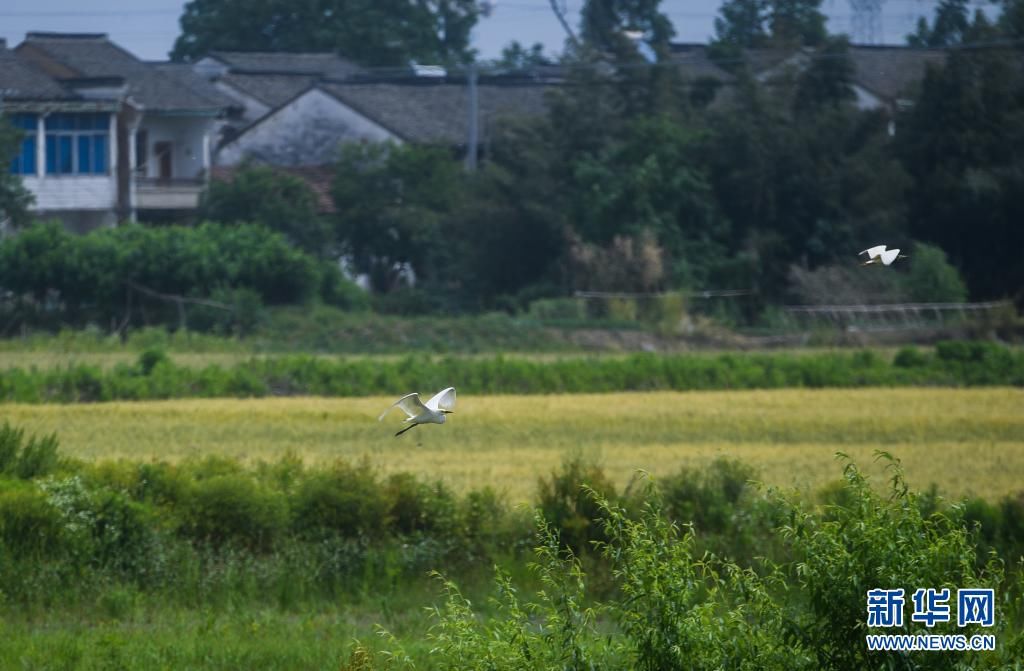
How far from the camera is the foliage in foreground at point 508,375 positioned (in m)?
22.0

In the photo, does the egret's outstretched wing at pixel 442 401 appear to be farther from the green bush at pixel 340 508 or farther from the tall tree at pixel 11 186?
the tall tree at pixel 11 186

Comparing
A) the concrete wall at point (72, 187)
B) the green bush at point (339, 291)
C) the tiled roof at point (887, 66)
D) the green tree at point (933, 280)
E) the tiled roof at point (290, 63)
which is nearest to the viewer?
the green tree at point (933, 280)

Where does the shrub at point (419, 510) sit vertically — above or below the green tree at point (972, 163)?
below

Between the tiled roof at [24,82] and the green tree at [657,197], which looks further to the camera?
the green tree at [657,197]

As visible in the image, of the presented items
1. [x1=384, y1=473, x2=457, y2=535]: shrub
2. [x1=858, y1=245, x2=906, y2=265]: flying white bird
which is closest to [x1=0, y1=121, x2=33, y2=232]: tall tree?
[x1=384, y1=473, x2=457, y2=535]: shrub

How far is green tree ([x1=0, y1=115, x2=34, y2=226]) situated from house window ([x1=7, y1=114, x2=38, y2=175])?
0.75 meters

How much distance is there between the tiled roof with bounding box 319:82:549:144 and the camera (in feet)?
144

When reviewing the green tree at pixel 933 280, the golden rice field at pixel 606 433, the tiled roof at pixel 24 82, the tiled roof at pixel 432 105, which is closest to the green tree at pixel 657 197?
the green tree at pixel 933 280

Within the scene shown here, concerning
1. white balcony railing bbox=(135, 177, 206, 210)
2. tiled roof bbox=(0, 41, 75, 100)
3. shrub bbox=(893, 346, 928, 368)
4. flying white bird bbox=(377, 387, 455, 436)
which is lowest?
shrub bbox=(893, 346, 928, 368)

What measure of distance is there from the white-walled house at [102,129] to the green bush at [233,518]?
2635 cm

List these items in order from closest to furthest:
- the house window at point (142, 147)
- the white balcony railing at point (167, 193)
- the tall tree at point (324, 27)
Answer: the white balcony railing at point (167, 193)
the house window at point (142, 147)
the tall tree at point (324, 27)

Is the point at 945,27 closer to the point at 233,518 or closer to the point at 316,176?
the point at 316,176

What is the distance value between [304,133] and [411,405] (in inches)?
1579

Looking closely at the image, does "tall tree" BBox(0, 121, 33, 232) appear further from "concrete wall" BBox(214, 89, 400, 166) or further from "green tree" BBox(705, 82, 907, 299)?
"green tree" BBox(705, 82, 907, 299)
